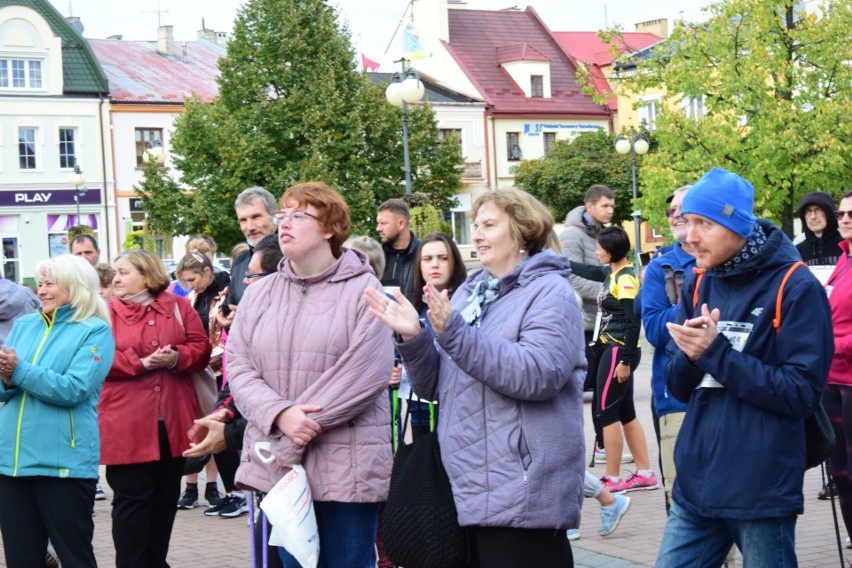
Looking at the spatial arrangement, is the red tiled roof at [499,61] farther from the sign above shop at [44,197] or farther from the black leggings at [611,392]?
the black leggings at [611,392]

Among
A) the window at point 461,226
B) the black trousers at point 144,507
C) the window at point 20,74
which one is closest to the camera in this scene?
the black trousers at point 144,507

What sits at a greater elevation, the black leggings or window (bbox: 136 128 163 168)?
window (bbox: 136 128 163 168)

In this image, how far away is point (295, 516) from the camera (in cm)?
457

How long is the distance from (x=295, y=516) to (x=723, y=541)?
1577 mm

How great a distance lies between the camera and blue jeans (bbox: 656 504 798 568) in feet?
13.2

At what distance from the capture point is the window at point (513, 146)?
57219 millimetres

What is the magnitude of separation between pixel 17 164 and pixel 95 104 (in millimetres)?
4019

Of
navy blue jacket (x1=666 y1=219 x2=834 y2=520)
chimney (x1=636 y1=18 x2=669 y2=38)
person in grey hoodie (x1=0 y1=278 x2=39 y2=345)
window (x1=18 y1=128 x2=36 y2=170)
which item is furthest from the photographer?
chimney (x1=636 y1=18 x2=669 y2=38)

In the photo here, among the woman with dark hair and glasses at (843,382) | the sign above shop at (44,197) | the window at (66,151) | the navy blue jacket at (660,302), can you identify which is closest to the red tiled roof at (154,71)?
the window at (66,151)

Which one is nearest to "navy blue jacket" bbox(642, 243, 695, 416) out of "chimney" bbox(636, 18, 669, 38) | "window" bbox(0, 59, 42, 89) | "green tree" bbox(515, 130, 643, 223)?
"green tree" bbox(515, 130, 643, 223)

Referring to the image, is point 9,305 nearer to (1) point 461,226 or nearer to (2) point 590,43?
(1) point 461,226

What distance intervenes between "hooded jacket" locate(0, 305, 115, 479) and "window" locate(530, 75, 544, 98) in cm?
5363

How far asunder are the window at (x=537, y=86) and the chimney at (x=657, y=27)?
9540 millimetres

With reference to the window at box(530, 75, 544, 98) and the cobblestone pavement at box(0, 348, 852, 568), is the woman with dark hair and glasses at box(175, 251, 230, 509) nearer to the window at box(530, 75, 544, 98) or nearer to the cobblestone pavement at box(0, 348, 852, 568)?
the cobblestone pavement at box(0, 348, 852, 568)
